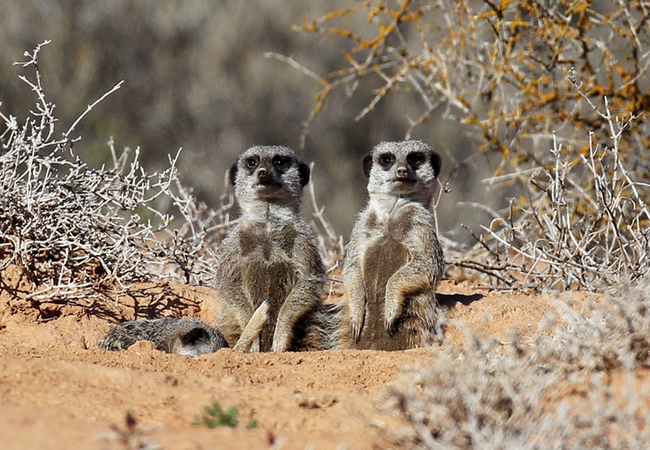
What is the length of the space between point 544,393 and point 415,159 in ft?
7.06

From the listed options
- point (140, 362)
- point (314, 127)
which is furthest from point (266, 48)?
point (140, 362)

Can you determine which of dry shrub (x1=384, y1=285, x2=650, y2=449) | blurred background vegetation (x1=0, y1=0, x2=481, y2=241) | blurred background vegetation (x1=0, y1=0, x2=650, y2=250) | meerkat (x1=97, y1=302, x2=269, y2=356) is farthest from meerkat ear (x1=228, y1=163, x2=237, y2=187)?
blurred background vegetation (x1=0, y1=0, x2=481, y2=241)

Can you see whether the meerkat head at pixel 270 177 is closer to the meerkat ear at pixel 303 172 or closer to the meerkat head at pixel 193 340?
the meerkat ear at pixel 303 172

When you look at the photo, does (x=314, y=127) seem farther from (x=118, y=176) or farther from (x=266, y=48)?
(x=118, y=176)

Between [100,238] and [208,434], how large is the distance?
2284 mm

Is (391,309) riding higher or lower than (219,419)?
higher

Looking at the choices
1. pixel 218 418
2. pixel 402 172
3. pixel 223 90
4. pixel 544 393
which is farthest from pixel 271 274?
pixel 223 90

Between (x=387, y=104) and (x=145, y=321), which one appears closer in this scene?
(x=145, y=321)

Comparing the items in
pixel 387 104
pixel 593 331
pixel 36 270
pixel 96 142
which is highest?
pixel 387 104

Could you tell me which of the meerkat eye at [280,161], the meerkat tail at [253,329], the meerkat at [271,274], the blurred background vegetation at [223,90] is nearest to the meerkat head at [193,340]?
the meerkat tail at [253,329]

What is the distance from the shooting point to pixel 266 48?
11961mm

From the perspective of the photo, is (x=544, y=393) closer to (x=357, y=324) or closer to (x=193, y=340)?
(x=193, y=340)

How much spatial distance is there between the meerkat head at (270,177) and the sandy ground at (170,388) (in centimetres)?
87

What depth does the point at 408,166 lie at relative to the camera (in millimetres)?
4355
